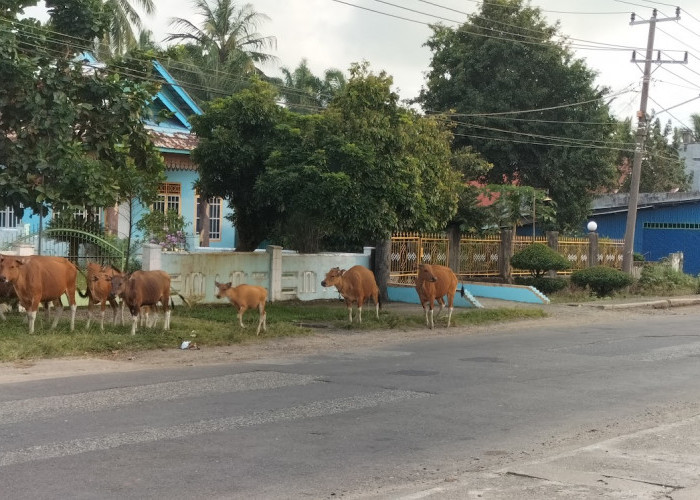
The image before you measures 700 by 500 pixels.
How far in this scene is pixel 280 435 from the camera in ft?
26.9

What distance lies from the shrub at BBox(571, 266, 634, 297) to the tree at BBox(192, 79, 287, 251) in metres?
12.8

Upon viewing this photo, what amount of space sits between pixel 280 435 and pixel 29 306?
27.2 ft

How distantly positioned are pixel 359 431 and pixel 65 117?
10.1 m

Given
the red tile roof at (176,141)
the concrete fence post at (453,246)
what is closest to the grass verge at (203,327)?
the concrete fence post at (453,246)

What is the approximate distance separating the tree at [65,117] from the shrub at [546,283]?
15.2 m

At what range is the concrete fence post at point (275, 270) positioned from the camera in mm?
21891

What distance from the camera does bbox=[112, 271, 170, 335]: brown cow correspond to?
15.2 meters

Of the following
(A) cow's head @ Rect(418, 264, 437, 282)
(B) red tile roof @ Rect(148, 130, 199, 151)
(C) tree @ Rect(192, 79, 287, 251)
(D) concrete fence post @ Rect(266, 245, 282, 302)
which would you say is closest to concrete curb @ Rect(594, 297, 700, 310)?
(A) cow's head @ Rect(418, 264, 437, 282)

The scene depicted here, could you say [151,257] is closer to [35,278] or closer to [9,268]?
[35,278]

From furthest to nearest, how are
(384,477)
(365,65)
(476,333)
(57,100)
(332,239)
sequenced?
(332,239)
(365,65)
(476,333)
(57,100)
(384,477)

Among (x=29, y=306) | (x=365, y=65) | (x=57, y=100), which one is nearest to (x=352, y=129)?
(x=365, y=65)

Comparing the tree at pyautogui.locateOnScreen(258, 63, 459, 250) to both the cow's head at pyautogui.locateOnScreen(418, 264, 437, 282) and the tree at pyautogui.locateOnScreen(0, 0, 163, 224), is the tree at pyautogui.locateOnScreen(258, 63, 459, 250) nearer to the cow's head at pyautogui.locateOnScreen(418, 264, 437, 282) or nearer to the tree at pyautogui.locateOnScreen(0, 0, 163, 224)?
the cow's head at pyautogui.locateOnScreen(418, 264, 437, 282)

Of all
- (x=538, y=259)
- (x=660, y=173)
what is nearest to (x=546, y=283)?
(x=538, y=259)

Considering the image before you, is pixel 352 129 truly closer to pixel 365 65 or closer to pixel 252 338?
pixel 365 65
